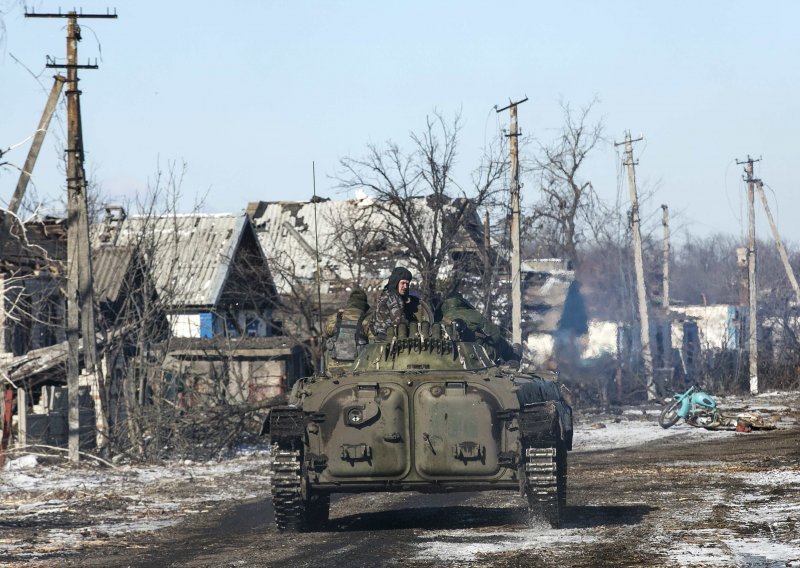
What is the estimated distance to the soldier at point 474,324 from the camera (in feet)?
43.0

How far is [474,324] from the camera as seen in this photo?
518 inches

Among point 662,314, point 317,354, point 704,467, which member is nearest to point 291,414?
point 704,467

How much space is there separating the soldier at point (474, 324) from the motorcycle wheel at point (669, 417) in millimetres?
16577

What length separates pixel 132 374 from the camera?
22.1 m

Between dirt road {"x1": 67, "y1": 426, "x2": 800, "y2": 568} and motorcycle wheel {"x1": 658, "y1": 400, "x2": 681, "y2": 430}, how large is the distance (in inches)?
454

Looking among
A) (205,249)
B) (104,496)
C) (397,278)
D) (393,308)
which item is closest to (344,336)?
(393,308)

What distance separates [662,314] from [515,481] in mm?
46248

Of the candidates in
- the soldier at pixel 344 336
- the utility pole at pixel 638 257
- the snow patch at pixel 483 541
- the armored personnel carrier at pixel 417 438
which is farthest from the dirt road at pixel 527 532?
the utility pole at pixel 638 257

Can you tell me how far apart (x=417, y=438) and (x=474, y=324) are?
202cm

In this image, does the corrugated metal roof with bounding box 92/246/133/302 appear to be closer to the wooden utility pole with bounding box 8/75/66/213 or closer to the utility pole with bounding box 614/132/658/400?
the wooden utility pole with bounding box 8/75/66/213

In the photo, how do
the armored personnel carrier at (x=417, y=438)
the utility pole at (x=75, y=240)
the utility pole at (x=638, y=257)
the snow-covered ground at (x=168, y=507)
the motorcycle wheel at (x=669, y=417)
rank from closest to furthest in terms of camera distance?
the snow-covered ground at (x=168, y=507), the armored personnel carrier at (x=417, y=438), the utility pole at (x=75, y=240), the motorcycle wheel at (x=669, y=417), the utility pole at (x=638, y=257)

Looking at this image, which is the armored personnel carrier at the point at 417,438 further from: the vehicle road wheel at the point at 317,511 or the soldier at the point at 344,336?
the soldier at the point at 344,336

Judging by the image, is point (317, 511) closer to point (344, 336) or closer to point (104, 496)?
point (344, 336)

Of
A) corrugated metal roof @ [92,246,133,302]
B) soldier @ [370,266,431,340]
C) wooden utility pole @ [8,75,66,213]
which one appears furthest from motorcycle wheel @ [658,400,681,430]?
soldier @ [370,266,431,340]
